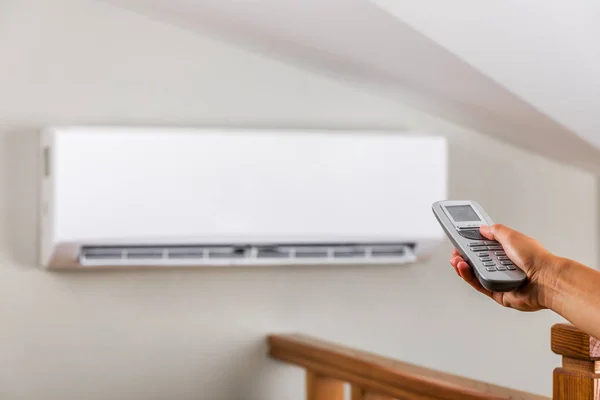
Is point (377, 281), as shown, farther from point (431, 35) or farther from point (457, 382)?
point (457, 382)

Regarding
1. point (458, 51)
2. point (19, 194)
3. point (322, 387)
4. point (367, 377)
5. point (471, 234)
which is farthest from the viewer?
point (19, 194)

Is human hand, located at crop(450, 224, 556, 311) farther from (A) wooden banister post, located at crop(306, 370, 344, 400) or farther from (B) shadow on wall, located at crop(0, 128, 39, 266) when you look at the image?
(B) shadow on wall, located at crop(0, 128, 39, 266)

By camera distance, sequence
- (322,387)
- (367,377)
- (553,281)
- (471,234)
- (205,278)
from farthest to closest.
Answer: (205,278) → (322,387) → (367,377) → (471,234) → (553,281)

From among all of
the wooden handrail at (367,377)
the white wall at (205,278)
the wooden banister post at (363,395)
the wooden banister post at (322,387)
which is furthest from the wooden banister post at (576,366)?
the white wall at (205,278)

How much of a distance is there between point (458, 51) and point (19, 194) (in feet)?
4.69

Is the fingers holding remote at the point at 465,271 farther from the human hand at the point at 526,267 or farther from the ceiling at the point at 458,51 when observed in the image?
the ceiling at the point at 458,51

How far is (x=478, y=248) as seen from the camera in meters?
1.06

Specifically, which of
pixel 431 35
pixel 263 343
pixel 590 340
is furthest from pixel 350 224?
pixel 590 340

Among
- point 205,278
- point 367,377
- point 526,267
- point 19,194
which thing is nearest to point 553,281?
point 526,267

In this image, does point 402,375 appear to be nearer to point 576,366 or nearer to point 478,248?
point 576,366

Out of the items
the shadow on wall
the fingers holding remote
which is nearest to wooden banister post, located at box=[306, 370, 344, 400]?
the shadow on wall

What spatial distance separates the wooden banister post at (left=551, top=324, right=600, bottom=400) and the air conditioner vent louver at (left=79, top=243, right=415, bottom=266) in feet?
5.29

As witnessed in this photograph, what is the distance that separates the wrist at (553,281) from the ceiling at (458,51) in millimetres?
1050

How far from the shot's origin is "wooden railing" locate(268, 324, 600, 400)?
3.81ft
